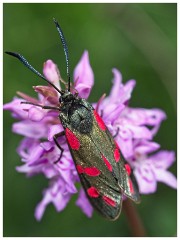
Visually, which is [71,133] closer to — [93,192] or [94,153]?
[94,153]

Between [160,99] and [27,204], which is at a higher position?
[160,99]

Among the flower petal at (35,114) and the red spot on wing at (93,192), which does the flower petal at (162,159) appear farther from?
the flower petal at (35,114)

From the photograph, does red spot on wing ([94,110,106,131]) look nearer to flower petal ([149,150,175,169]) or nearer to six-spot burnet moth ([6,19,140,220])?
six-spot burnet moth ([6,19,140,220])

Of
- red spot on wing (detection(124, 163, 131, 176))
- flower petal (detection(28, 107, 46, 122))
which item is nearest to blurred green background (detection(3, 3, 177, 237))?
red spot on wing (detection(124, 163, 131, 176))

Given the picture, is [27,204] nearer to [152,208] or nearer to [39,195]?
[39,195]

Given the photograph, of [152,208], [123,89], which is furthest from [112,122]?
[152,208]

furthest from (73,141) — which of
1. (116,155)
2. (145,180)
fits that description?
(145,180)

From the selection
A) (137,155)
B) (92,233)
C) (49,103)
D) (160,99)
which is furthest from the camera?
(160,99)

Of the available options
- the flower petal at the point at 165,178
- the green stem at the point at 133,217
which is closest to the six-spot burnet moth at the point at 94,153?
the green stem at the point at 133,217
